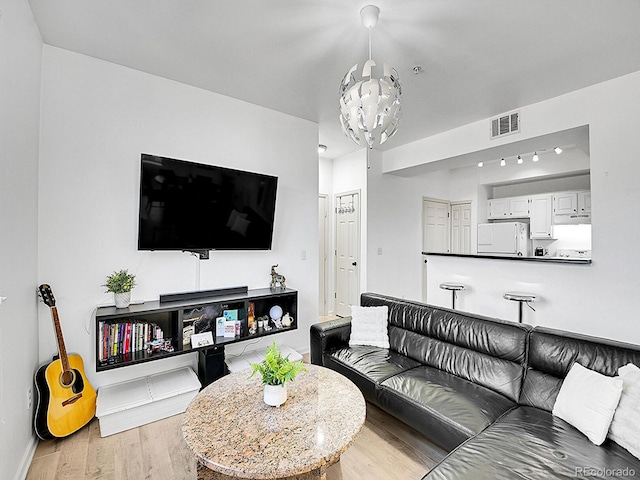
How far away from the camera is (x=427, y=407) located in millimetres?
1826

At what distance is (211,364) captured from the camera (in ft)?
8.86

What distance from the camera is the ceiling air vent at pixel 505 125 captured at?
3.39 meters

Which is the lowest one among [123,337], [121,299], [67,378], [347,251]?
[67,378]

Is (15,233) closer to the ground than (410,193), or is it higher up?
closer to the ground

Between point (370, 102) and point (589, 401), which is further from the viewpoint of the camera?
point (370, 102)

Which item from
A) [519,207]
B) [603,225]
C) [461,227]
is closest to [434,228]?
[461,227]

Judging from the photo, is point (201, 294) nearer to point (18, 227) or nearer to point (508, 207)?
point (18, 227)

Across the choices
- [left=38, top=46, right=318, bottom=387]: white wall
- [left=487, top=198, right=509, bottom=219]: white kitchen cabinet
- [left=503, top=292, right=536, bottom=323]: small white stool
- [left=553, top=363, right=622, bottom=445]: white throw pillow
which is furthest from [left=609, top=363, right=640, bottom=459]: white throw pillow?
[left=487, top=198, right=509, bottom=219]: white kitchen cabinet

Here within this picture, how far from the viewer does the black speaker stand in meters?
2.68

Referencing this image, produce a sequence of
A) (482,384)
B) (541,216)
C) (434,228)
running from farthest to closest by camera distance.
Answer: (434,228)
(541,216)
(482,384)

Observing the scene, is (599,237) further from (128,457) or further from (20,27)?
(20,27)

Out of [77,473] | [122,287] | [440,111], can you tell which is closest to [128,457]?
[77,473]

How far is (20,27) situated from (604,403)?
3.69 m

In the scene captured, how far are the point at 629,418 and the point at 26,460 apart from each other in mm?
3223
